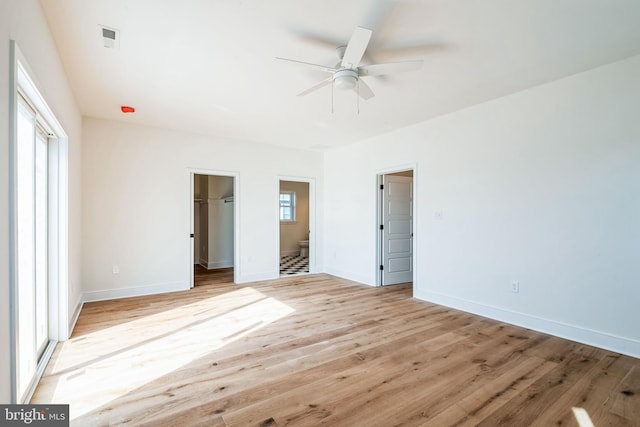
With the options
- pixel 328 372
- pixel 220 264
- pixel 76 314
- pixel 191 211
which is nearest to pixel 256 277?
pixel 191 211

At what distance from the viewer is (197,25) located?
7.37ft

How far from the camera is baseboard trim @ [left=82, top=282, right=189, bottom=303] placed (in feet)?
14.1

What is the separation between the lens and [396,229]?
5512 millimetres

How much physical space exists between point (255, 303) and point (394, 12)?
380 cm

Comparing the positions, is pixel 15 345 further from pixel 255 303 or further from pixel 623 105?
pixel 623 105

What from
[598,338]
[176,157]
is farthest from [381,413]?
[176,157]

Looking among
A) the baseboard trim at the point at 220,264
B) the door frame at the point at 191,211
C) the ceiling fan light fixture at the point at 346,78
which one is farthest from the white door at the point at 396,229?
the baseboard trim at the point at 220,264

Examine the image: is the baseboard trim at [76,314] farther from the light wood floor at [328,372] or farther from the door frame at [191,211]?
the door frame at [191,211]

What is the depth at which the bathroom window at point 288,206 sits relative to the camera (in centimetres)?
962

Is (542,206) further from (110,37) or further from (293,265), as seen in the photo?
(293,265)

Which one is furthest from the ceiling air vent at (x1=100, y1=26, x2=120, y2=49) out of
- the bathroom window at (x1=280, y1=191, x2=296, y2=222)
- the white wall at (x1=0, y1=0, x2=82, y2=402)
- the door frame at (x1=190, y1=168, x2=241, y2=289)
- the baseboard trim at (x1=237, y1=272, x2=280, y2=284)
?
the bathroom window at (x1=280, y1=191, x2=296, y2=222)

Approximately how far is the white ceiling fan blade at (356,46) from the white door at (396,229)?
10.3 feet

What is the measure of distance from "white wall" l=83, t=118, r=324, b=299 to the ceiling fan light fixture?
3.35m

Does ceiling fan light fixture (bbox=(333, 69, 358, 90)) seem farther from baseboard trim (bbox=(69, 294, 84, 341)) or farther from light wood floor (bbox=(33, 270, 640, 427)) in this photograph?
baseboard trim (bbox=(69, 294, 84, 341))
